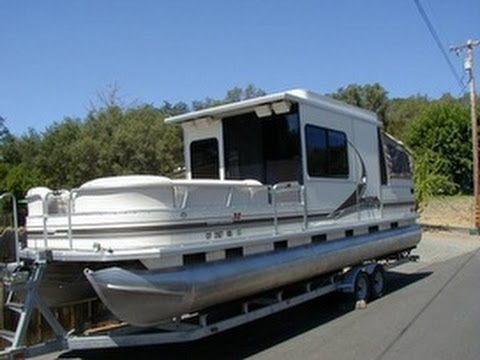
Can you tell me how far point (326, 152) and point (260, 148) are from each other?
109cm

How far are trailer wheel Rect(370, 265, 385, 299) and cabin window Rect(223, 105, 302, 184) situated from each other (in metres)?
2.69

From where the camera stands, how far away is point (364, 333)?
8492mm

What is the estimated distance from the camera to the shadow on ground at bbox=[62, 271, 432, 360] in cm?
800

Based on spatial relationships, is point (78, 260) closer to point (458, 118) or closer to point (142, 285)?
point (142, 285)

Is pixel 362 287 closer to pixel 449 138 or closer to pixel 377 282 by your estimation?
pixel 377 282

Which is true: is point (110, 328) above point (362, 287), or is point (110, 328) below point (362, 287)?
above

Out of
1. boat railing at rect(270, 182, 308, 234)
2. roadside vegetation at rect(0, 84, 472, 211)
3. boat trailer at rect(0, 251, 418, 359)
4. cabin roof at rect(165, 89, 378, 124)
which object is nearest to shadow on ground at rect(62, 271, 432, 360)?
boat trailer at rect(0, 251, 418, 359)

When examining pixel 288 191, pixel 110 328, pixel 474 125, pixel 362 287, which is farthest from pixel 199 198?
pixel 474 125

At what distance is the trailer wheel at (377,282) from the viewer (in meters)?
11.2

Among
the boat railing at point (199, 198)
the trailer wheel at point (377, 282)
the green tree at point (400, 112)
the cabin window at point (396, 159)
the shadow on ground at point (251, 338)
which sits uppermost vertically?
the green tree at point (400, 112)

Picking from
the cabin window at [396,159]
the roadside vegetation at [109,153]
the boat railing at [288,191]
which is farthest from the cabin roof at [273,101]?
the roadside vegetation at [109,153]

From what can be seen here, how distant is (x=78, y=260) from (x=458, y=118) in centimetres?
4295

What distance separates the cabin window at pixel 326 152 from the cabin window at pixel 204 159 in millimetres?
1704

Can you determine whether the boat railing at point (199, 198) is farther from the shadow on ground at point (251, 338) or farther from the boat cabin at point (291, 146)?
the shadow on ground at point (251, 338)
